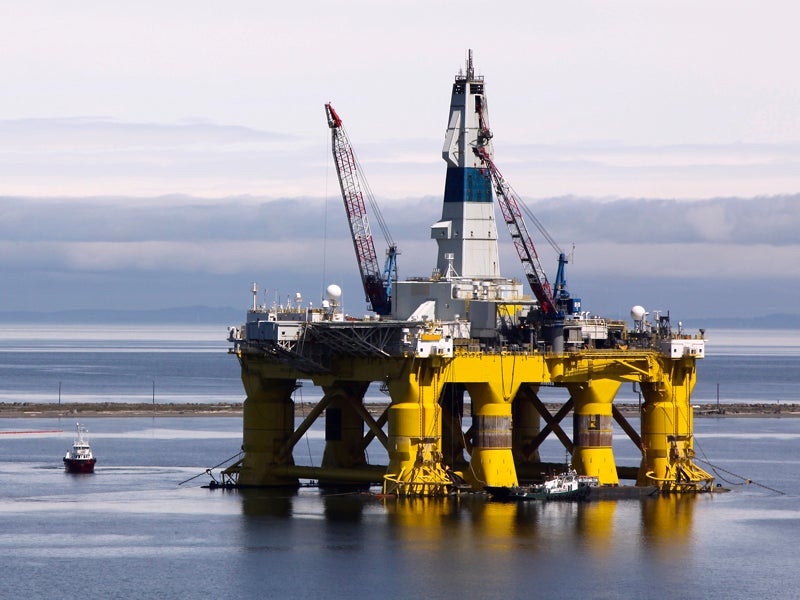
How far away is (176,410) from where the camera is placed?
585ft

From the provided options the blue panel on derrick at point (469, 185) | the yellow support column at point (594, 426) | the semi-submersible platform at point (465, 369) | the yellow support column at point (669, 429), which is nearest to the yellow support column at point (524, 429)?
the semi-submersible platform at point (465, 369)

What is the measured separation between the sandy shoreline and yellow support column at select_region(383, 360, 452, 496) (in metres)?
76.1

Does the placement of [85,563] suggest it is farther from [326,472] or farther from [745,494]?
[745,494]

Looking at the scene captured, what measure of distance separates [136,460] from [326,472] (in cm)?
2935

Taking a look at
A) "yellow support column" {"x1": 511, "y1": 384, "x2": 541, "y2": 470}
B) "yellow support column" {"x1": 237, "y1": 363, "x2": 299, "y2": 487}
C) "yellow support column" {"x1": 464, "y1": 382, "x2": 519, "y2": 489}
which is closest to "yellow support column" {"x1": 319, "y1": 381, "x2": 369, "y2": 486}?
"yellow support column" {"x1": 237, "y1": 363, "x2": 299, "y2": 487}

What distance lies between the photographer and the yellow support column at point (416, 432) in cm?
9019

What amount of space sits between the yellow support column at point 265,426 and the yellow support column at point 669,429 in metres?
18.6

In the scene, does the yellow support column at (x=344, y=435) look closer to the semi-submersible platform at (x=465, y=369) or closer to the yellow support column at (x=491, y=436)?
the semi-submersible platform at (x=465, y=369)

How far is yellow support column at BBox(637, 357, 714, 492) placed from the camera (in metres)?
97.8

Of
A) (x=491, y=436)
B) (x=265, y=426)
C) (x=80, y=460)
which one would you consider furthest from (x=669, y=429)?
(x=80, y=460)

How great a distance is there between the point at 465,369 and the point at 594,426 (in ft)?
28.8

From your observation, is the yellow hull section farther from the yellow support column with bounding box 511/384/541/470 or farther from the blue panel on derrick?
the blue panel on derrick

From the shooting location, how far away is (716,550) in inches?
3219

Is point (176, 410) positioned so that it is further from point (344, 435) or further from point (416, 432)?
point (416, 432)
